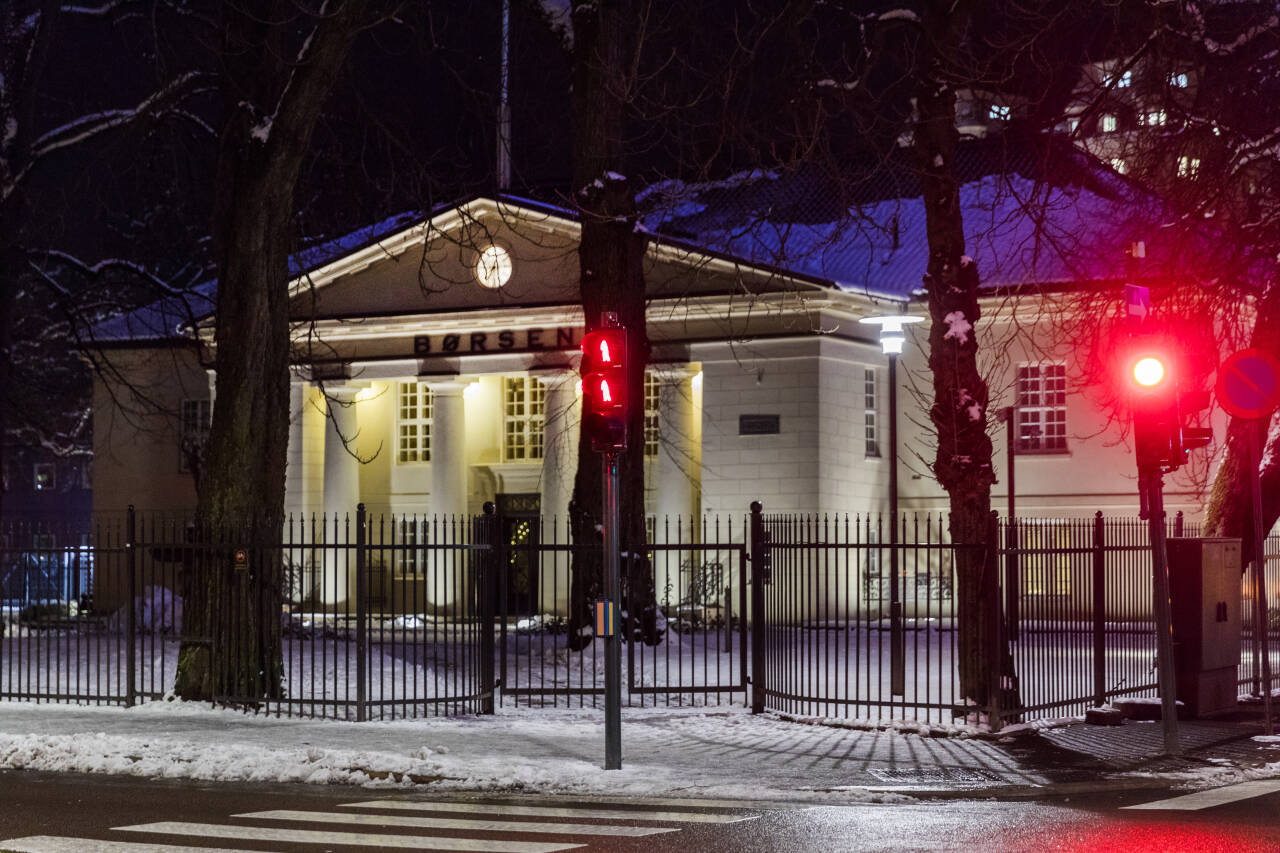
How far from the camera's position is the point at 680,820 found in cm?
1141

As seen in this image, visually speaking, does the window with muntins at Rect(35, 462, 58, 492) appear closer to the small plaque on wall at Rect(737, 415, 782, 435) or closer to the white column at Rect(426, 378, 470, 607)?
the white column at Rect(426, 378, 470, 607)

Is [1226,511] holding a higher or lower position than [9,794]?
higher

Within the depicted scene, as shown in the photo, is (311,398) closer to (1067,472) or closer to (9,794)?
(1067,472)

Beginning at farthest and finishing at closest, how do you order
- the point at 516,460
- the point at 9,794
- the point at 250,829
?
the point at 516,460 < the point at 9,794 < the point at 250,829

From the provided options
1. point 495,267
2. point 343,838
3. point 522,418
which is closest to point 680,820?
point 343,838

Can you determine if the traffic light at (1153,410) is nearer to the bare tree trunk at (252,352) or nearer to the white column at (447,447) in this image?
the bare tree trunk at (252,352)

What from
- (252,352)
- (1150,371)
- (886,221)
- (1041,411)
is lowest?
(1150,371)

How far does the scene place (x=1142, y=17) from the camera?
2012 centimetres

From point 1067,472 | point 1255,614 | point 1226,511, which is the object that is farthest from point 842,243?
point 1255,614

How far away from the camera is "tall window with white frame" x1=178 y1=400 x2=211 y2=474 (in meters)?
46.6

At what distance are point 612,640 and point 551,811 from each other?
2008 millimetres

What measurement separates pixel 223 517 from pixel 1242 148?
44.8ft

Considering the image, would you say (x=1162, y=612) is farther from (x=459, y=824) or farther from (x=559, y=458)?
(x=559, y=458)

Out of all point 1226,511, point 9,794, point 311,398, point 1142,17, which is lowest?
point 9,794
